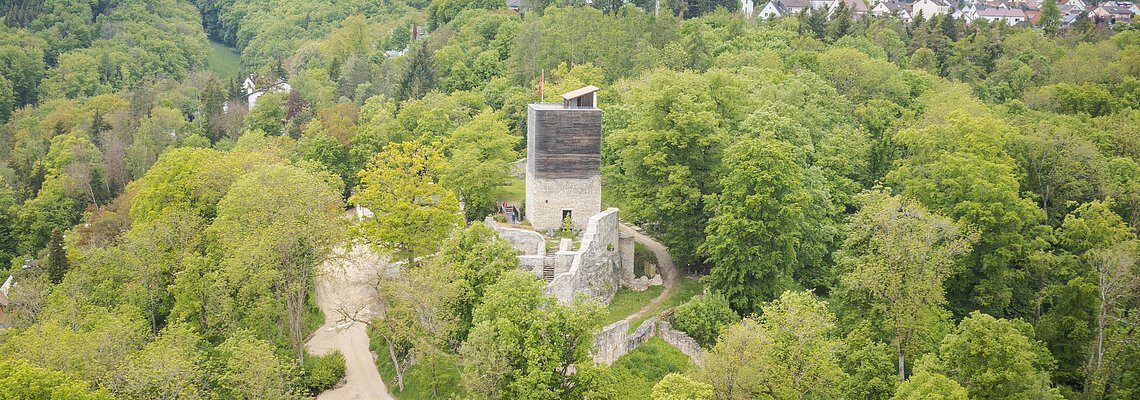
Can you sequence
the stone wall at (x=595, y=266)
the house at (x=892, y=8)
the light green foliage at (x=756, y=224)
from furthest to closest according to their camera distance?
the house at (x=892, y=8) → the light green foliage at (x=756, y=224) → the stone wall at (x=595, y=266)

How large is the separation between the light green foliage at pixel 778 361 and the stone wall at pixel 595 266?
651 cm

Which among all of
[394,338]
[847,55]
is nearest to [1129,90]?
[847,55]

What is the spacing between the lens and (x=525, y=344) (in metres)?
29.3

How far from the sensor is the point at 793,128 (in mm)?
42188

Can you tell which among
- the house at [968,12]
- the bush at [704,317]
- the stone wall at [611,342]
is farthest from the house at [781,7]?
the stone wall at [611,342]

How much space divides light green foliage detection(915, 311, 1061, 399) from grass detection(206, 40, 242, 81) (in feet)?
369

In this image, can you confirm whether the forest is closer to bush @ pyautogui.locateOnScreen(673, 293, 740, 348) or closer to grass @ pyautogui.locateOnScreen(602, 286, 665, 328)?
bush @ pyautogui.locateOnScreen(673, 293, 740, 348)

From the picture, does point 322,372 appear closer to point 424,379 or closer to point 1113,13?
point 424,379

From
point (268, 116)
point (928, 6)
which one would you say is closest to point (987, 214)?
Result: point (268, 116)

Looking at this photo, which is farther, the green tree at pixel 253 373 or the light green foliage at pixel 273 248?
the light green foliage at pixel 273 248

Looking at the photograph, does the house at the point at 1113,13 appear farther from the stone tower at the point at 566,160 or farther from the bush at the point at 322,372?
the bush at the point at 322,372

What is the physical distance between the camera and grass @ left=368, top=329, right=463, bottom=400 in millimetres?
34500

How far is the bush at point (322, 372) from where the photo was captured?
35062mm

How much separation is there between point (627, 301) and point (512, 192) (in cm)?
1116
